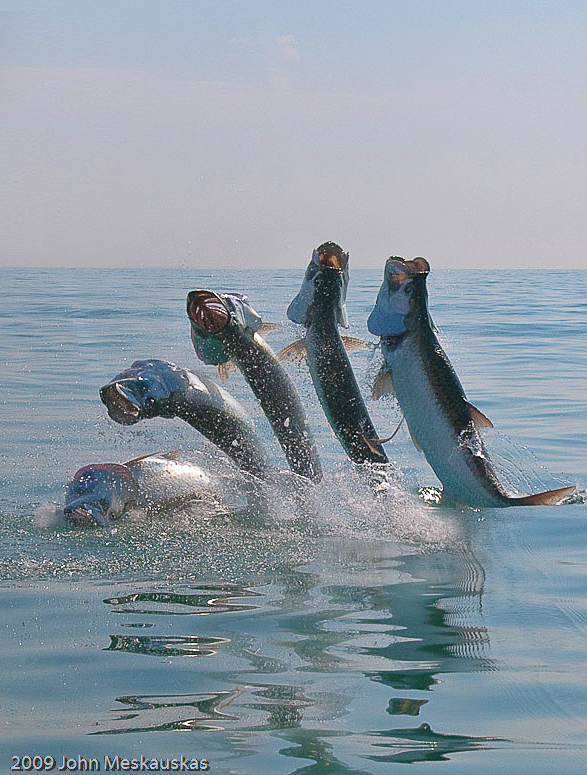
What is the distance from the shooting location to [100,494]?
21.0ft

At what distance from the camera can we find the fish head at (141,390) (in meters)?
6.54

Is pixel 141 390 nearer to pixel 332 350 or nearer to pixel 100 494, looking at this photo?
pixel 100 494

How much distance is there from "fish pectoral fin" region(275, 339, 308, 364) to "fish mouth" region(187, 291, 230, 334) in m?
0.54

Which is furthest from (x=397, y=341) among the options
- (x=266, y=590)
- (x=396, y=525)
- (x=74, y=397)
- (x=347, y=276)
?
(x=74, y=397)

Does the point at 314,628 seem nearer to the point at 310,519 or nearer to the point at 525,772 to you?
the point at 525,772

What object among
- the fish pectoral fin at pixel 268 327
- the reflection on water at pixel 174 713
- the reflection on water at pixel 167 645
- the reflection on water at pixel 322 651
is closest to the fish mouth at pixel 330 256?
the fish pectoral fin at pixel 268 327

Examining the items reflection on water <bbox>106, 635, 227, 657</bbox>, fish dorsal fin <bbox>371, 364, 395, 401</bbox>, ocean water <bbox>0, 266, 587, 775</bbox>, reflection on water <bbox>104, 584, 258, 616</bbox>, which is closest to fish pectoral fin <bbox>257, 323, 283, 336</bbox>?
ocean water <bbox>0, 266, 587, 775</bbox>

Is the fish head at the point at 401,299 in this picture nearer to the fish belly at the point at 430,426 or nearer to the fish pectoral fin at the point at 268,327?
the fish belly at the point at 430,426

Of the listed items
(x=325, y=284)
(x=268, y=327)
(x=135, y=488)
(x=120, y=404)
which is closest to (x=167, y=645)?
(x=135, y=488)

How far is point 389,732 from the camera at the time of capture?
11.2 ft

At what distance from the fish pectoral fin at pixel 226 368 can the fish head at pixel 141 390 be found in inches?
11.1

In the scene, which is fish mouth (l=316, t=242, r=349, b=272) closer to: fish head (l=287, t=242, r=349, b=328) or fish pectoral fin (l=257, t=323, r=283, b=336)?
fish head (l=287, t=242, r=349, b=328)

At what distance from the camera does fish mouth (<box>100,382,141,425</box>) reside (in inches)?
256

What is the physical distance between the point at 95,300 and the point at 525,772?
955 inches
